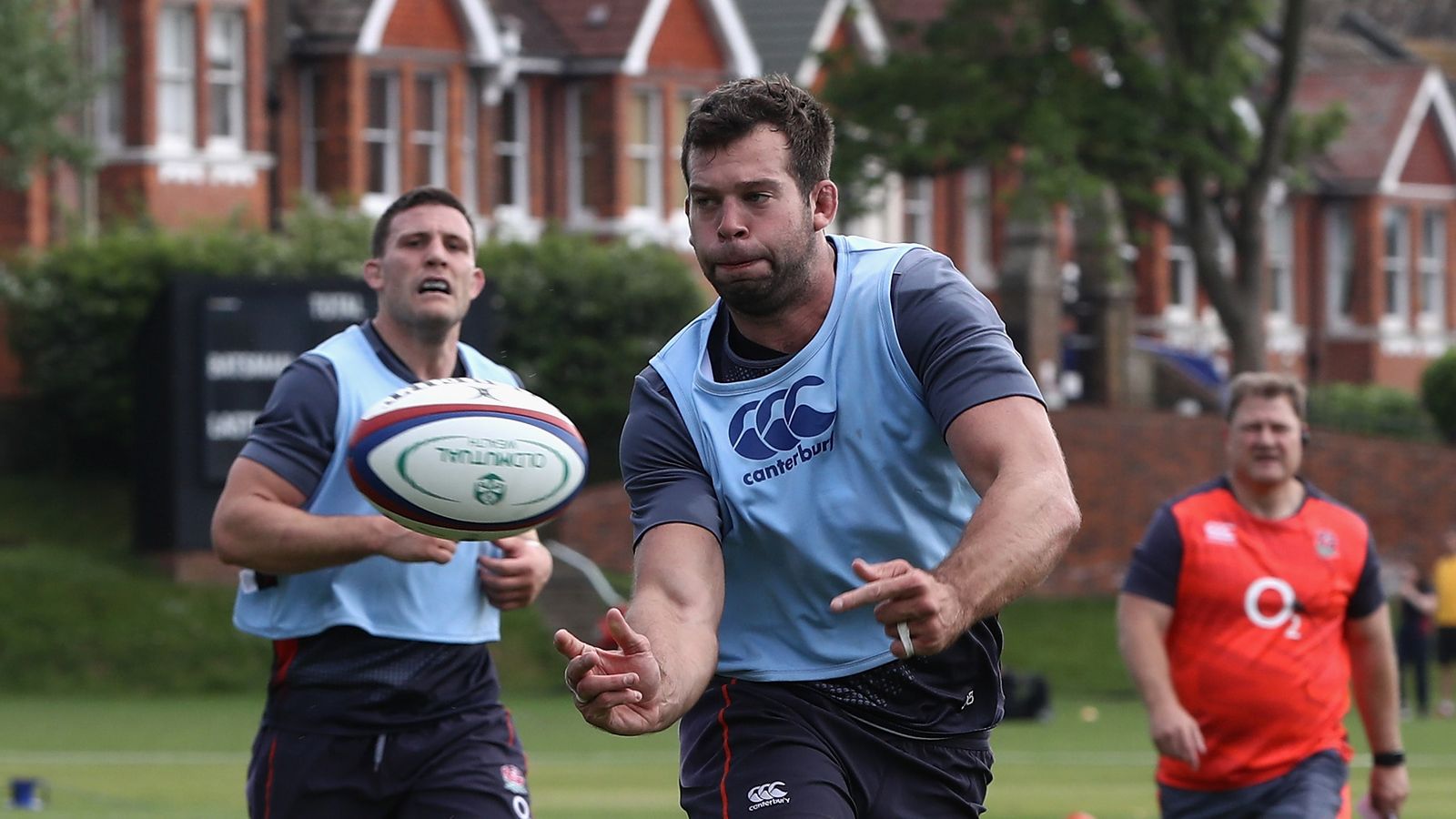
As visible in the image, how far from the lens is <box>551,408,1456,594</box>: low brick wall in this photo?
108ft

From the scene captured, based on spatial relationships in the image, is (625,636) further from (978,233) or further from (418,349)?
(978,233)

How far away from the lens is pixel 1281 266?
55062mm

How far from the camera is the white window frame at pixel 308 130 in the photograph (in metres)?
38.6

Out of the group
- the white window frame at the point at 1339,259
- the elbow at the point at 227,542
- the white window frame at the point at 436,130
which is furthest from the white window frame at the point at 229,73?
the elbow at the point at 227,542

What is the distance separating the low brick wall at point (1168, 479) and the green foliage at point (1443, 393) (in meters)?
4.09

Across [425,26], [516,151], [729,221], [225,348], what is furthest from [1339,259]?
[729,221]

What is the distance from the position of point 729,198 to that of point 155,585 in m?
23.2

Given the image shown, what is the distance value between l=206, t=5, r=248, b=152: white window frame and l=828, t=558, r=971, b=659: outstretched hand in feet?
108

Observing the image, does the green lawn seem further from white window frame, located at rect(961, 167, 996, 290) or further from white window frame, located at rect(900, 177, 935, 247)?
white window frame, located at rect(961, 167, 996, 290)

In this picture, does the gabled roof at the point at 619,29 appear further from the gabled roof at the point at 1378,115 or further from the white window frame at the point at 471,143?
the gabled roof at the point at 1378,115

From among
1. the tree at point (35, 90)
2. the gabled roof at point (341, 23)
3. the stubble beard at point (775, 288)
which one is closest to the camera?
the stubble beard at point (775, 288)

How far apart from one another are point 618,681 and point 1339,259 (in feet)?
174

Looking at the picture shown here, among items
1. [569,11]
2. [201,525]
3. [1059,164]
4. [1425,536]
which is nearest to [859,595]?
[201,525]

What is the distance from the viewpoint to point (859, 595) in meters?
4.71
